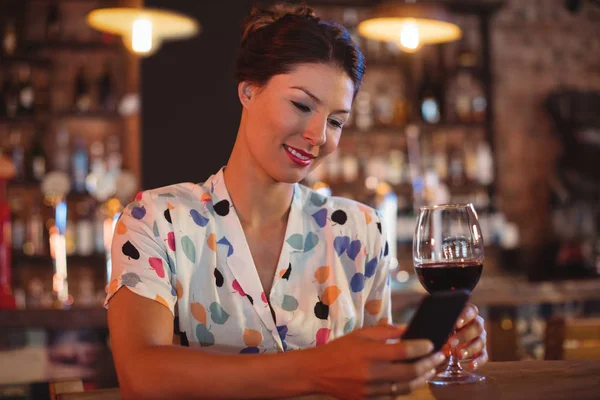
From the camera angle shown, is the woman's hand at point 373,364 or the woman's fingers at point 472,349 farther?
the woman's fingers at point 472,349

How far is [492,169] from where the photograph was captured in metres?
5.95

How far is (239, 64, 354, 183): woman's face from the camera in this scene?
134 cm

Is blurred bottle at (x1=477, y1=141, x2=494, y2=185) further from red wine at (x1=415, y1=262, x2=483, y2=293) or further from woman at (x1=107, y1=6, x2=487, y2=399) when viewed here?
red wine at (x1=415, y1=262, x2=483, y2=293)

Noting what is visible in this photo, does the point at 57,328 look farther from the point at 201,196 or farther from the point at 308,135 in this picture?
the point at 308,135

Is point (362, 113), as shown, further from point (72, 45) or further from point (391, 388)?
point (391, 388)

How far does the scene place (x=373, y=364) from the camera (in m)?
0.83

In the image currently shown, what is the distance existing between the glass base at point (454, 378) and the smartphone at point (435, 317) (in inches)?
8.6

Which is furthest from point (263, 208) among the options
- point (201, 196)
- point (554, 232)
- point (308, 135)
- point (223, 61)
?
point (554, 232)

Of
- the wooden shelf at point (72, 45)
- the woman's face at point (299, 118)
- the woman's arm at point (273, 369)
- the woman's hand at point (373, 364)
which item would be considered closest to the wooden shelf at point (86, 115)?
the wooden shelf at point (72, 45)

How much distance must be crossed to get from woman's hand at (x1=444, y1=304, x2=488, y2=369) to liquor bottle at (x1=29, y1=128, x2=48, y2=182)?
4572 millimetres

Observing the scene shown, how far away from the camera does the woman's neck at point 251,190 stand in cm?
149

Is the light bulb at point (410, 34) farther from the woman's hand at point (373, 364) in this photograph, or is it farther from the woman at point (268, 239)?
the woman's hand at point (373, 364)

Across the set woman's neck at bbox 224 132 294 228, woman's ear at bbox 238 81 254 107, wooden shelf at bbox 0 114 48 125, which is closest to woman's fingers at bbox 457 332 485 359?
woman's neck at bbox 224 132 294 228

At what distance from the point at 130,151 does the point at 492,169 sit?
2.69 m
